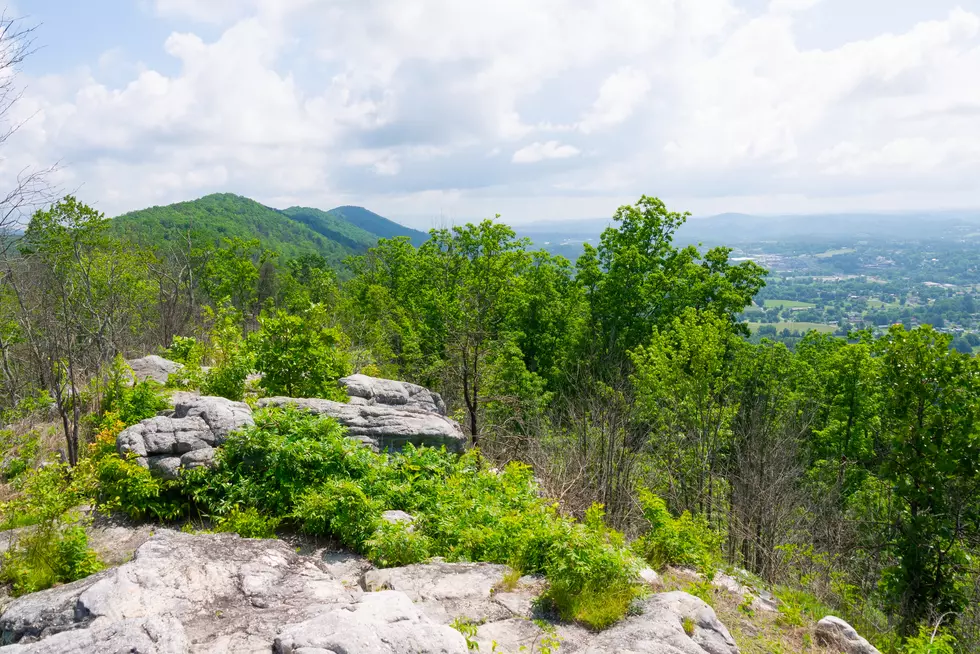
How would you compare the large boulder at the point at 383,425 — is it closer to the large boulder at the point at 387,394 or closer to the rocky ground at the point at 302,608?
the large boulder at the point at 387,394

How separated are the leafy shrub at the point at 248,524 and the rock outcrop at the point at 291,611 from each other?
0.48 metres

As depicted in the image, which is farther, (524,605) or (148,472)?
(148,472)

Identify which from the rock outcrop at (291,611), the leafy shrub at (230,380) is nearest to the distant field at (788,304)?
the leafy shrub at (230,380)

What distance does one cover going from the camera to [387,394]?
43.1 feet

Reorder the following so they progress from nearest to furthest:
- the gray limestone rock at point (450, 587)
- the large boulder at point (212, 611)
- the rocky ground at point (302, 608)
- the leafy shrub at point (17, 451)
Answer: the large boulder at point (212, 611) < the rocky ground at point (302, 608) < the gray limestone rock at point (450, 587) < the leafy shrub at point (17, 451)

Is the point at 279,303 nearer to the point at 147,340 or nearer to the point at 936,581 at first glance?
the point at 147,340

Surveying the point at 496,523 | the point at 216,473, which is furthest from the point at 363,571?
the point at 216,473

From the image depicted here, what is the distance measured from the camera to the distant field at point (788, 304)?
6406 inches

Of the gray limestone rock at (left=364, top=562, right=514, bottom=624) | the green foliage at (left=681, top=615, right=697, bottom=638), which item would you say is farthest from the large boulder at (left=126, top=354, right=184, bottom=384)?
the green foliage at (left=681, top=615, right=697, bottom=638)

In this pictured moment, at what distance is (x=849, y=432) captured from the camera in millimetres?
22109

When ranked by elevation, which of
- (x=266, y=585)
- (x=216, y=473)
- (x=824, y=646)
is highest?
(x=216, y=473)

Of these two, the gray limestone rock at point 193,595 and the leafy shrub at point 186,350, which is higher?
the leafy shrub at point 186,350

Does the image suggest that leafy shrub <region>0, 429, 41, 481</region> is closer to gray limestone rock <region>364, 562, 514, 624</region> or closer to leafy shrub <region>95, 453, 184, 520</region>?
leafy shrub <region>95, 453, 184, 520</region>

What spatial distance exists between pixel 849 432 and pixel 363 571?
71.7 ft
